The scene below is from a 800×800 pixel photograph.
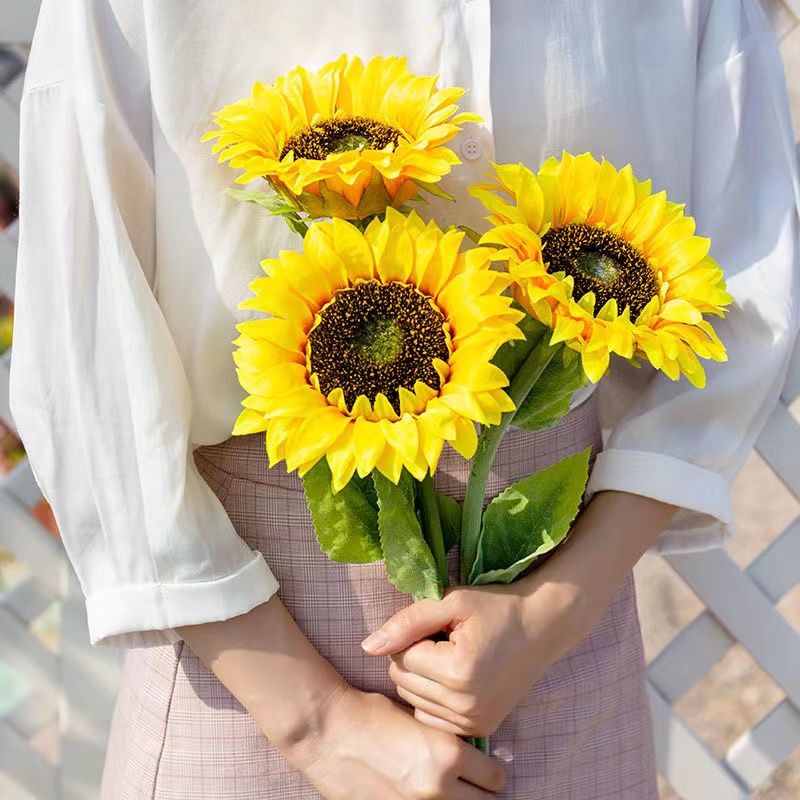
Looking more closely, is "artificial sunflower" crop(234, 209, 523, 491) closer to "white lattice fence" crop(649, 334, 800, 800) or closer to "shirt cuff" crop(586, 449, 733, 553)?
"shirt cuff" crop(586, 449, 733, 553)

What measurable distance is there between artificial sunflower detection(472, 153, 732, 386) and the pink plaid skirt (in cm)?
19

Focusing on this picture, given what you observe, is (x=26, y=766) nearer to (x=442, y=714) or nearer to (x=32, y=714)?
(x=32, y=714)

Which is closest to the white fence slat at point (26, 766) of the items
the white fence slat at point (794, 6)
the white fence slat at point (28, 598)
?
the white fence slat at point (28, 598)

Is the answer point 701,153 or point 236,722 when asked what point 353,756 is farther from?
point 701,153

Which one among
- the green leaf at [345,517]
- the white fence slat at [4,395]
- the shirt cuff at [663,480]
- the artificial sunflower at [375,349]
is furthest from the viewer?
the white fence slat at [4,395]

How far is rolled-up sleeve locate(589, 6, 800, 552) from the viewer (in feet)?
2.14

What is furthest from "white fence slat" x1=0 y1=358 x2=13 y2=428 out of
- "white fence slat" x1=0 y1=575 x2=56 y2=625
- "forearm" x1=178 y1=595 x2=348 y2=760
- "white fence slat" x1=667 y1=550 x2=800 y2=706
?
"white fence slat" x1=667 y1=550 x2=800 y2=706

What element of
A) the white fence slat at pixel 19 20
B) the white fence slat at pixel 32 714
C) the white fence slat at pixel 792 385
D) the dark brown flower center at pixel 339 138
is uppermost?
the dark brown flower center at pixel 339 138

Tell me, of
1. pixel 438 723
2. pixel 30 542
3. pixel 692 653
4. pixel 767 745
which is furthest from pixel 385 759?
pixel 767 745

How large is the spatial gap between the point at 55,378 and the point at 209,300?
4.1 inches

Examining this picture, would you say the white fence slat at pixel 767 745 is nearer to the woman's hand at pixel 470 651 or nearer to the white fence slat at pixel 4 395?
the woman's hand at pixel 470 651

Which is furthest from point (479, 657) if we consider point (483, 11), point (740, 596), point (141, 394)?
point (740, 596)

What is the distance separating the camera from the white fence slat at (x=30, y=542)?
1.04 m

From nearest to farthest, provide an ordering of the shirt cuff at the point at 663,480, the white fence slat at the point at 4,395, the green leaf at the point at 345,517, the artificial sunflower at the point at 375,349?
1. the artificial sunflower at the point at 375,349
2. the green leaf at the point at 345,517
3. the shirt cuff at the point at 663,480
4. the white fence slat at the point at 4,395
